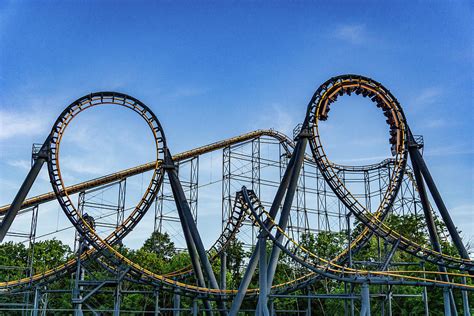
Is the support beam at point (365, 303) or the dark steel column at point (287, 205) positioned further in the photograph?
the dark steel column at point (287, 205)

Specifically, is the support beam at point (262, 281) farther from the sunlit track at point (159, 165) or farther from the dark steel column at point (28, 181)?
the dark steel column at point (28, 181)

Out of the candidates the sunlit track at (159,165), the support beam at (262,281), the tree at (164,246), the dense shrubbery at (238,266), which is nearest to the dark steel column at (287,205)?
the support beam at (262,281)

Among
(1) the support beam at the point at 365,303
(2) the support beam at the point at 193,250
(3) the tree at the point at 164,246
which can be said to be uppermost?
(3) the tree at the point at 164,246

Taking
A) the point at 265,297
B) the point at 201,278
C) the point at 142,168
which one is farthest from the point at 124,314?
the point at 265,297

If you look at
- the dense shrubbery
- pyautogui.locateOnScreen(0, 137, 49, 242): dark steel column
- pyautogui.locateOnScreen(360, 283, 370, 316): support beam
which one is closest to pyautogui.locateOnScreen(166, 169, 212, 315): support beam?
pyautogui.locateOnScreen(0, 137, 49, 242): dark steel column

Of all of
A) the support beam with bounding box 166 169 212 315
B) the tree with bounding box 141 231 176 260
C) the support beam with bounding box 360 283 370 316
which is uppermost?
the tree with bounding box 141 231 176 260

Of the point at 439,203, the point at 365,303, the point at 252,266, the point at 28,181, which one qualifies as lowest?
the point at 365,303

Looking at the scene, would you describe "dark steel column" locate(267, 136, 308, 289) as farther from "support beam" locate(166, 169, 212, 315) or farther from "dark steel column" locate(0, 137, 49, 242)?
"dark steel column" locate(0, 137, 49, 242)

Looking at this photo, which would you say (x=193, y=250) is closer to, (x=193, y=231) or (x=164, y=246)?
(x=193, y=231)

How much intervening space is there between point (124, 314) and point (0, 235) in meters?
14.0

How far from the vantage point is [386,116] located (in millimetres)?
20703

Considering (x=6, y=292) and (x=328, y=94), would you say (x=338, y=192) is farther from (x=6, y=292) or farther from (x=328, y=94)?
(x=6, y=292)

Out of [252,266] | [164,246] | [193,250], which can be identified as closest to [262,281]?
[252,266]

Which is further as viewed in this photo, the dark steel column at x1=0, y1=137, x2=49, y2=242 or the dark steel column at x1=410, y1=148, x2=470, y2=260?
the dark steel column at x1=0, y1=137, x2=49, y2=242
